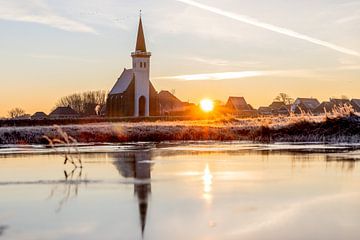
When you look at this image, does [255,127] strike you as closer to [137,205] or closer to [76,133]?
[76,133]

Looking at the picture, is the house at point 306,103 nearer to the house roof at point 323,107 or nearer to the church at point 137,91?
the house roof at point 323,107

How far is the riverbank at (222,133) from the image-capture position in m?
41.9

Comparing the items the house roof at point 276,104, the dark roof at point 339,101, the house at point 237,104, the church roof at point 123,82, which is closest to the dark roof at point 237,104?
Answer: the house at point 237,104

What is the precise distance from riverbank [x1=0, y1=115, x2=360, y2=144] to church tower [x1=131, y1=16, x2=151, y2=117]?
56952 millimetres

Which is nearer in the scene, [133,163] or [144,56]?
[133,163]

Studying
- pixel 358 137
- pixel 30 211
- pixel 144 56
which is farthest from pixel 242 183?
pixel 144 56

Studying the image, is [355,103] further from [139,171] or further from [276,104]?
[139,171]

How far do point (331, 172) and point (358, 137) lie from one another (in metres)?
19.5

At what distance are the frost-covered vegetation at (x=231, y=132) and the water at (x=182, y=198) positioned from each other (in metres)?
14.4

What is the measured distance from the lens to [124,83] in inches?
4382

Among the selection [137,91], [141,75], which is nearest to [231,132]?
[137,91]

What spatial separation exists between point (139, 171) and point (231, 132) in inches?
938

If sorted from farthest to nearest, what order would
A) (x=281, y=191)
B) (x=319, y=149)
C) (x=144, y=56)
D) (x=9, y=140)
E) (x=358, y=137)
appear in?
(x=144, y=56)
(x=9, y=140)
(x=358, y=137)
(x=319, y=149)
(x=281, y=191)

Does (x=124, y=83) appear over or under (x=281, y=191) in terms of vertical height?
over
